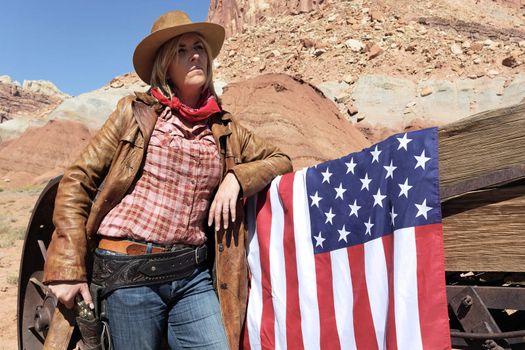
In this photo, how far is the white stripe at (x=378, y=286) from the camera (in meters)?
1.85

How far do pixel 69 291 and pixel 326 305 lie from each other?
1132mm

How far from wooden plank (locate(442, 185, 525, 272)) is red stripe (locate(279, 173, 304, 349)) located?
0.73m

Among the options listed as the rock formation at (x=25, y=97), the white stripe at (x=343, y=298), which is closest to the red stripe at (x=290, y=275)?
the white stripe at (x=343, y=298)

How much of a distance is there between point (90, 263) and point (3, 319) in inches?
169

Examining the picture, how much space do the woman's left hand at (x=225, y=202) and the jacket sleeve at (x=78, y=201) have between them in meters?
0.53

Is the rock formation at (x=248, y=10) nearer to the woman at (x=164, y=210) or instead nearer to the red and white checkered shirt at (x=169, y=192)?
the woman at (x=164, y=210)

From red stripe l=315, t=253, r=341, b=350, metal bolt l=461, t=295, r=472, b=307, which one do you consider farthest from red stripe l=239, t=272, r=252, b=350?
metal bolt l=461, t=295, r=472, b=307

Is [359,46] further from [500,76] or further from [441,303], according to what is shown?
[441,303]

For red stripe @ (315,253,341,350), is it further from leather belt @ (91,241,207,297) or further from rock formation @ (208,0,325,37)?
rock formation @ (208,0,325,37)

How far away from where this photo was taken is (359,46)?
1079 inches

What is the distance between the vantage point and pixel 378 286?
187 cm

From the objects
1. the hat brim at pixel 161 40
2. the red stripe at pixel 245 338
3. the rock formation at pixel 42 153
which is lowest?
the red stripe at pixel 245 338

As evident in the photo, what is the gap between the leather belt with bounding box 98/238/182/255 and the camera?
2.09 meters

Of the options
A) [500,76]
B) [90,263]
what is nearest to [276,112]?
[90,263]
